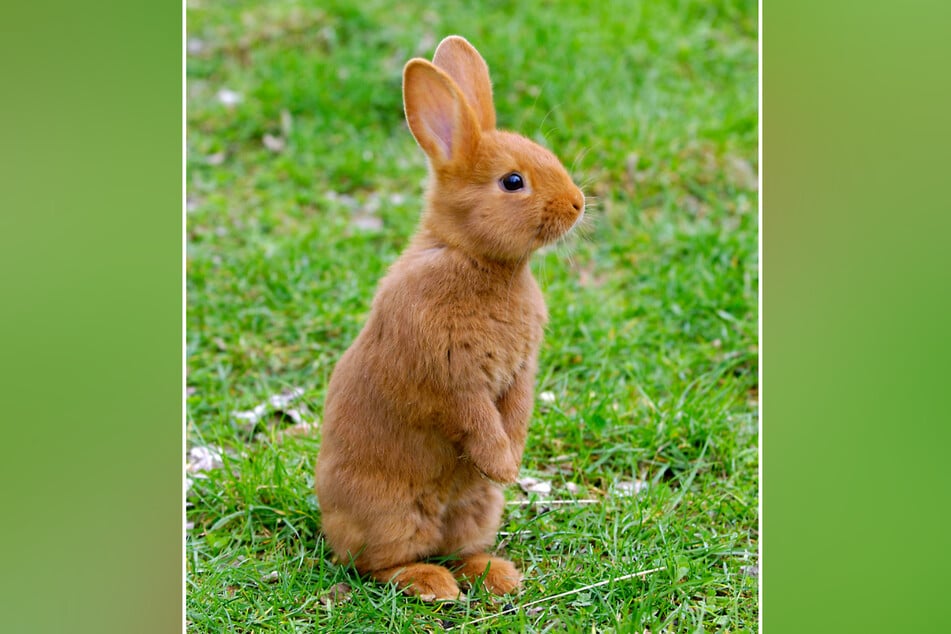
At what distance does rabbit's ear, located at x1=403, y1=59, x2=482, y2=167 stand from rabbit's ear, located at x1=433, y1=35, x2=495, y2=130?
0.60ft

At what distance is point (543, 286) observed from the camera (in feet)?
14.7

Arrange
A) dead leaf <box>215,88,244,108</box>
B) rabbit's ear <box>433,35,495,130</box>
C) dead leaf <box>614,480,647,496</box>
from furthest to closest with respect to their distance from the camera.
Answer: dead leaf <box>215,88,244,108</box> → dead leaf <box>614,480,647,496</box> → rabbit's ear <box>433,35,495,130</box>

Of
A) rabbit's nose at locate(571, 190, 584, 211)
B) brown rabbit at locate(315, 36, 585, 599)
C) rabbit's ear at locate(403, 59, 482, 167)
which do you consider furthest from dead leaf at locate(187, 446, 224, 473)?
rabbit's nose at locate(571, 190, 584, 211)

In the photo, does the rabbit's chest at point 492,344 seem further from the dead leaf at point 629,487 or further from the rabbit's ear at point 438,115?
the dead leaf at point 629,487

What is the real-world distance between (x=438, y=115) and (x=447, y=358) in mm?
622

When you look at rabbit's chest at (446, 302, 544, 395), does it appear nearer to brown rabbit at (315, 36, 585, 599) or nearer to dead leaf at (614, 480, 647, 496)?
brown rabbit at (315, 36, 585, 599)

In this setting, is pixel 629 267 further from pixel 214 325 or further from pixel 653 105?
pixel 214 325

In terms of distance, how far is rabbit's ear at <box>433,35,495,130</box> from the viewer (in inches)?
111

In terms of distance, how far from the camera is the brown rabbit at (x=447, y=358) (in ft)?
8.68

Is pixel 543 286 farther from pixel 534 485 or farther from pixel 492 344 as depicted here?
pixel 492 344

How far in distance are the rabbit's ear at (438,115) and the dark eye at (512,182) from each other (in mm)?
109

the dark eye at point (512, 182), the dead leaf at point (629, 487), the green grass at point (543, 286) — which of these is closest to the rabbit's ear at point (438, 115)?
the dark eye at point (512, 182)
